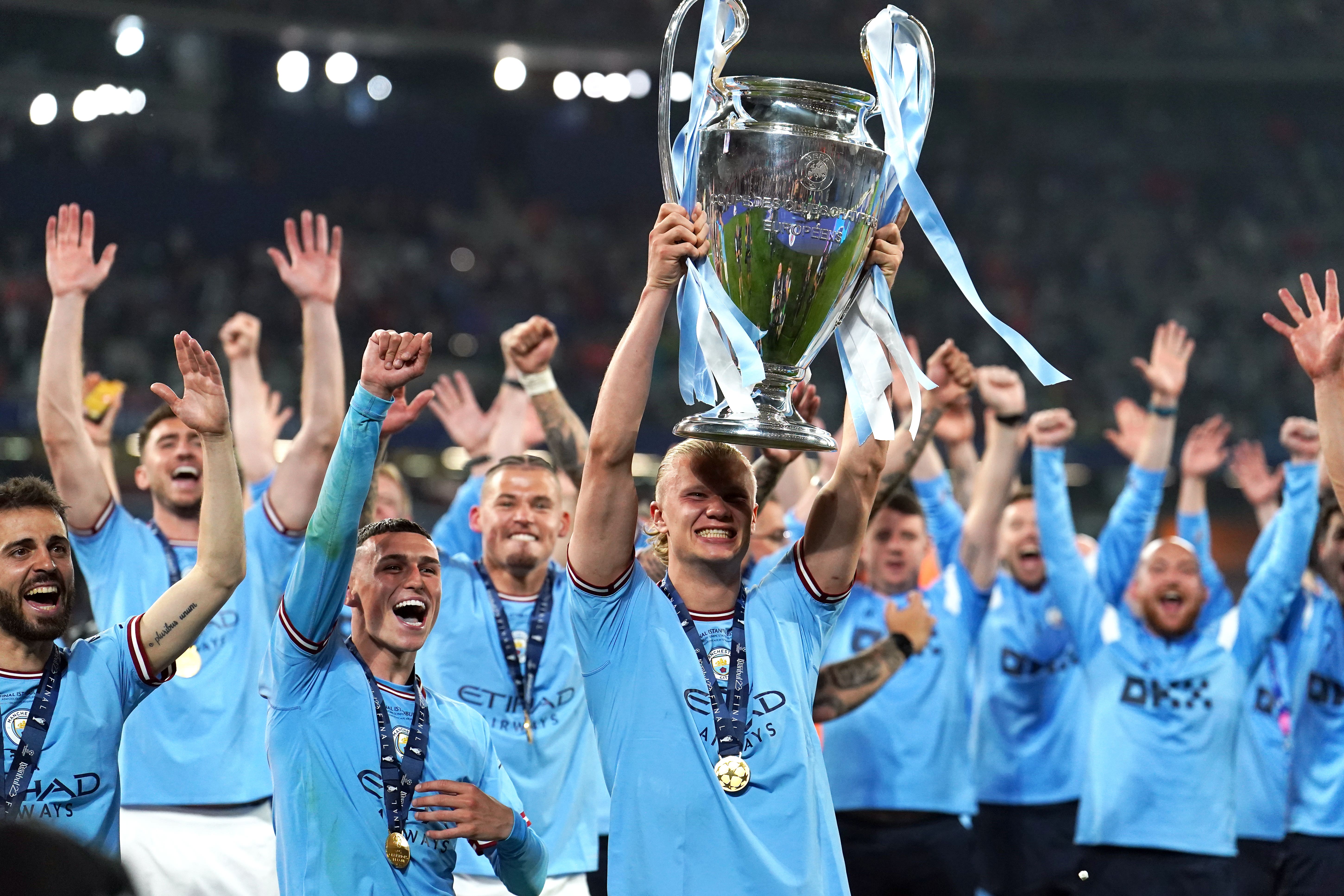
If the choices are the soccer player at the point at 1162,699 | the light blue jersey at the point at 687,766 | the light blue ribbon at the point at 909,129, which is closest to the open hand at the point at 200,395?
the light blue jersey at the point at 687,766

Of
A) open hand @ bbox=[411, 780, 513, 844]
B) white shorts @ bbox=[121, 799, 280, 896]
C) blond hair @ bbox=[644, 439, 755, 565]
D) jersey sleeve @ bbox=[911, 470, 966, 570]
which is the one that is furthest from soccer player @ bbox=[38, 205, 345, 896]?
jersey sleeve @ bbox=[911, 470, 966, 570]

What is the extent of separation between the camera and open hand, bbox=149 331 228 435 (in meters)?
3.22

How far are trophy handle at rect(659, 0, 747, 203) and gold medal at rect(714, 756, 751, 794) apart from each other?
1273 millimetres

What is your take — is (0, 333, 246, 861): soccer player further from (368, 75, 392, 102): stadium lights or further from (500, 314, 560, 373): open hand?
(368, 75, 392, 102): stadium lights

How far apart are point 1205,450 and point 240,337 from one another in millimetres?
4182

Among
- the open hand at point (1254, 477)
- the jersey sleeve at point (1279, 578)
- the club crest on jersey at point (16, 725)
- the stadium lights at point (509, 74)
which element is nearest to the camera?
the club crest on jersey at point (16, 725)

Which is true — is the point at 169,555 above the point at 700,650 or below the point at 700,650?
above

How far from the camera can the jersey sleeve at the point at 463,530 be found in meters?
5.55

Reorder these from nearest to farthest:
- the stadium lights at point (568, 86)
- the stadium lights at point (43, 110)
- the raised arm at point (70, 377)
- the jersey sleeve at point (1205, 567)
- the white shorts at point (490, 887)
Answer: the raised arm at point (70, 377)
the white shorts at point (490, 887)
the jersey sleeve at point (1205, 567)
the stadium lights at point (43, 110)
the stadium lights at point (568, 86)

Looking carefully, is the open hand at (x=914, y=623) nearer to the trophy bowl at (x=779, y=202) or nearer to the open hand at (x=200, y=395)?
the trophy bowl at (x=779, y=202)

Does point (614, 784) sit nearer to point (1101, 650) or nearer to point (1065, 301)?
point (1101, 650)

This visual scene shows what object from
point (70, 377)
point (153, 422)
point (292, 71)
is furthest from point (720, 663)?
point (292, 71)

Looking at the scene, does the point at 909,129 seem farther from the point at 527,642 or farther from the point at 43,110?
the point at 43,110

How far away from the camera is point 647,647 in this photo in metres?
3.20
